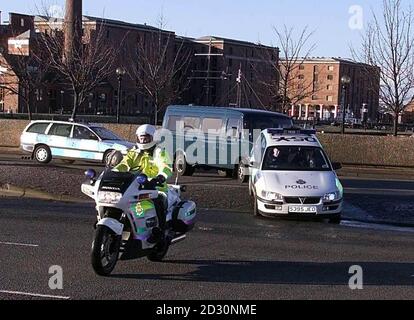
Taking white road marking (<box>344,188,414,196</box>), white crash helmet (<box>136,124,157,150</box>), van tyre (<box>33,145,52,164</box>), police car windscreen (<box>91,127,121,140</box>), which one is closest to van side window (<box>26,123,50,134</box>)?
van tyre (<box>33,145,52,164</box>)

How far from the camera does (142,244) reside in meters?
7.54

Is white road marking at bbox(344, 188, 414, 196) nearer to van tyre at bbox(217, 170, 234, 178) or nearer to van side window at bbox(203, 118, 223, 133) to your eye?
van tyre at bbox(217, 170, 234, 178)

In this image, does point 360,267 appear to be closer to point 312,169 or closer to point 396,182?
point 312,169

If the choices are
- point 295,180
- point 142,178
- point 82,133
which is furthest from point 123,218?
point 82,133

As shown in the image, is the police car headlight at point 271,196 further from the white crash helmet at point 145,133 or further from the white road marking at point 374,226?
the white crash helmet at point 145,133

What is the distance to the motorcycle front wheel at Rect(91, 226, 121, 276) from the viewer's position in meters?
7.03

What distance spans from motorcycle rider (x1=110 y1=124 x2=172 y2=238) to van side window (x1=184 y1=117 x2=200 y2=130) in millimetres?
13089

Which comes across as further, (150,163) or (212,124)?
(212,124)

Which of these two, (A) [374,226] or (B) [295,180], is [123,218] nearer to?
(B) [295,180]

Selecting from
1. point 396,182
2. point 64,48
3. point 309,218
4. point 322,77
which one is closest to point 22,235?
point 309,218

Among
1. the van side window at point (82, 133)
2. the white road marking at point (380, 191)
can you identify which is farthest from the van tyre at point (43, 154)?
the white road marking at point (380, 191)

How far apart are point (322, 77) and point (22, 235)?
11796 centimetres

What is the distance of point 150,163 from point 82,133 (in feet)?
52.3

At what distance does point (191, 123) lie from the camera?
836 inches
